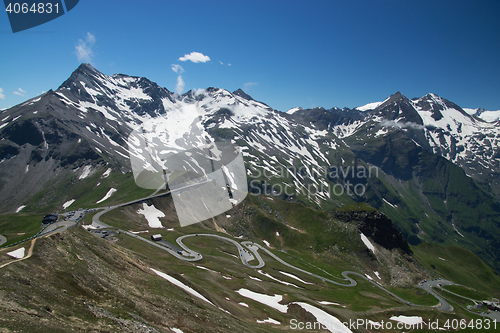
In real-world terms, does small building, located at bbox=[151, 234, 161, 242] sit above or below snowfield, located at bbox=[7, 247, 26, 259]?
below

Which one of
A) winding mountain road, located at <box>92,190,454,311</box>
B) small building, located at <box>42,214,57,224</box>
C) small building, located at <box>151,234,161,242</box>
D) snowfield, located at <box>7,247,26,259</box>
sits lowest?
winding mountain road, located at <box>92,190,454,311</box>

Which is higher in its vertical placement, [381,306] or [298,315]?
[298,315]

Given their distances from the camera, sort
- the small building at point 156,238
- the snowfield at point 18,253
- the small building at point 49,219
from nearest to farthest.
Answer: the snowfield at point 18,253, the small building at point 49,219, the small building at point 156,238

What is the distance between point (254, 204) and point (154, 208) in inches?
2502

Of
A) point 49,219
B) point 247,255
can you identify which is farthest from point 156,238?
point 247,255

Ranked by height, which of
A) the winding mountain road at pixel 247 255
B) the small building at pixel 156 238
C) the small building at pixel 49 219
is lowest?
the winding mountain road at pixel 247 255

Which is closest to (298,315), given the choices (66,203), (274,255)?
(274,255)

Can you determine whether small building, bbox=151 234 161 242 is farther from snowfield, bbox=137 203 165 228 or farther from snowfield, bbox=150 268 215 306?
snowfield, bbox=150 268 215 306

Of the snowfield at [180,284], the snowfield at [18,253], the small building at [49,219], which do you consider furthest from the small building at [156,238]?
the snowfield at [18,253]

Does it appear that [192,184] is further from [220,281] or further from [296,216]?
[220,281]

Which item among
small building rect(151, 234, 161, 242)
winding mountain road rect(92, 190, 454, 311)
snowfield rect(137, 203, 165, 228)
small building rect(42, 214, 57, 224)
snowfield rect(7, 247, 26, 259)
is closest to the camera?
snowfield rect(7, 247, 26, 259)

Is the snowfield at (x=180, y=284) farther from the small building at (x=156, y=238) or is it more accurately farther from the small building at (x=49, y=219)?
the small building at (x=49, y=219)

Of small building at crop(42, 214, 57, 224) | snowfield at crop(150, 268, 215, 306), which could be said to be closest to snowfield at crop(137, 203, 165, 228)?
small building at crop(42, 214, 57, 224)

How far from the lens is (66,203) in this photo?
172250mm
